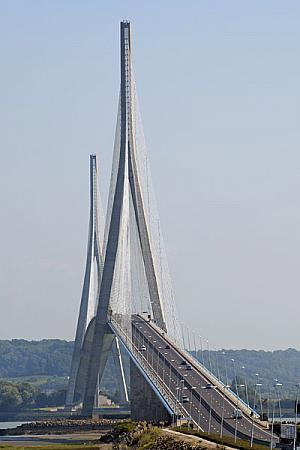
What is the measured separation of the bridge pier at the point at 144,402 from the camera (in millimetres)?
100875

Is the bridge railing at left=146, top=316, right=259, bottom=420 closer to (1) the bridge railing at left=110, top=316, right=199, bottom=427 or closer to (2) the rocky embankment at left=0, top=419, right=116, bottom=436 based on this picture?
(1) the bridge railing at left=110, top=316, right=199, bottom=427

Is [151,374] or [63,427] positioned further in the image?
[63,427]

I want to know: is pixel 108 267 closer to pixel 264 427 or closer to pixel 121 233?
pixel 121 233

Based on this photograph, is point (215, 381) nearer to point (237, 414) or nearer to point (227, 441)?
→ point (237, 414)

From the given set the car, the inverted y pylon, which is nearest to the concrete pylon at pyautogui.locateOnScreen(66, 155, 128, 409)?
the inverted y pylon

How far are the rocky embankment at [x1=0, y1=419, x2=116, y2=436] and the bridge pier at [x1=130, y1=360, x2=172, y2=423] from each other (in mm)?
9595

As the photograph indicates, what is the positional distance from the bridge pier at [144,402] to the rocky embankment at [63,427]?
9.60 meters

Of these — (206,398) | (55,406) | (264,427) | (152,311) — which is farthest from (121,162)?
(55,406)

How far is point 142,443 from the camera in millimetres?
80688

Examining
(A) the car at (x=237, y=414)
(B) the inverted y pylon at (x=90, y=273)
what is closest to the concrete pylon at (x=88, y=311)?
(B) the inverted y pylon at (x=90, y=273)

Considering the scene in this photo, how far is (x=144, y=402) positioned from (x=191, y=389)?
21.3 feet

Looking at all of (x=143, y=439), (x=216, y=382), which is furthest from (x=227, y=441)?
(x=216, y=382)

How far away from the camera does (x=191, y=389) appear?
103000 millimetres

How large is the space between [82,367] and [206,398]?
47.9m
